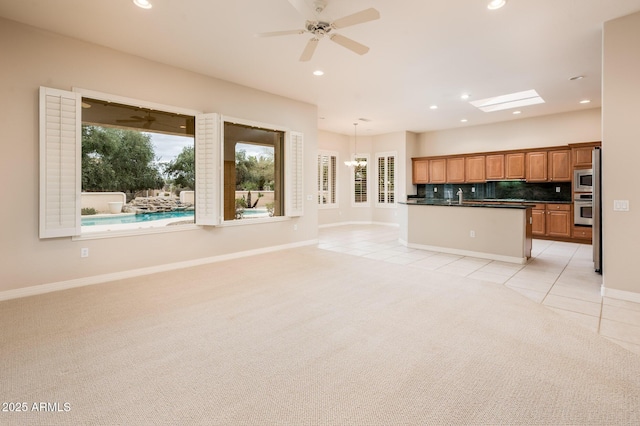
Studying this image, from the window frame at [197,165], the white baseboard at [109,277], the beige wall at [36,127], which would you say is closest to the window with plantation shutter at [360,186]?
the window frame at [197,165]

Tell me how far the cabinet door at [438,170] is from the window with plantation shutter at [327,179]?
3.10 metres

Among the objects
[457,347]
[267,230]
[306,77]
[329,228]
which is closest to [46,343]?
[457,347]

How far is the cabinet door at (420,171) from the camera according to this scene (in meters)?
10.00

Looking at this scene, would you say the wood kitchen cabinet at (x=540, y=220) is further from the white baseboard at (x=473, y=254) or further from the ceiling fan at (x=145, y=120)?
the ceiling fan at (x=145, y=120)

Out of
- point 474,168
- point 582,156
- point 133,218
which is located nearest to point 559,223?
point 582,156

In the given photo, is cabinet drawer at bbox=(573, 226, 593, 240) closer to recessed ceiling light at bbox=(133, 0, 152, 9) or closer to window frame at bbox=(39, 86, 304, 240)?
window frame at bbox=(39, 86, 304, 240)

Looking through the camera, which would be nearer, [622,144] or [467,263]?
[622,144]

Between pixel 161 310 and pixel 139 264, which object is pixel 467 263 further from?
pixel 139 264

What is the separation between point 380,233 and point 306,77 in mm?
4911

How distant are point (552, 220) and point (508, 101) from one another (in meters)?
3.05

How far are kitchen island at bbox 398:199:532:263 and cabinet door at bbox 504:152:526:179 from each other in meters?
→ 2.74

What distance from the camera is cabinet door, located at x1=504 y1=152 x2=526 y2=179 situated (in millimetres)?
8070

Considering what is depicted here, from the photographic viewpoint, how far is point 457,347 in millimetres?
2469

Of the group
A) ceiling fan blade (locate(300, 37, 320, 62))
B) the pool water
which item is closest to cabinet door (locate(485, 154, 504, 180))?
ceiling fan blade (locate(300, 37, 320, 62))
